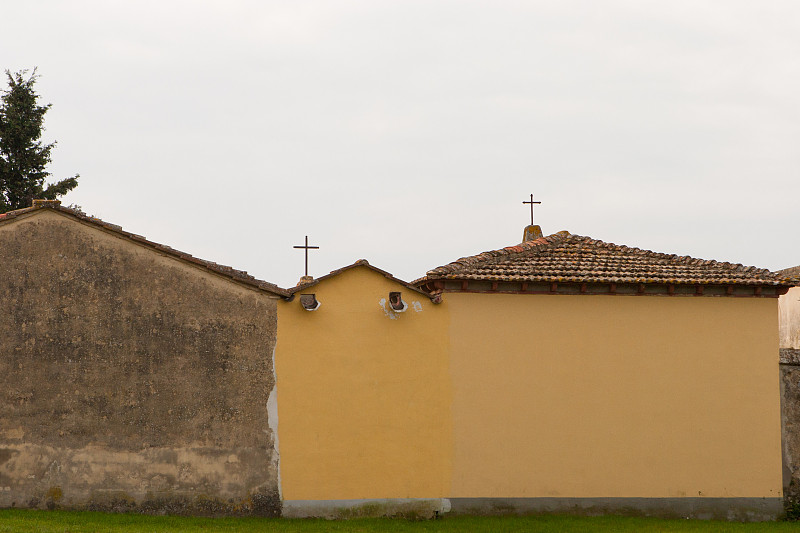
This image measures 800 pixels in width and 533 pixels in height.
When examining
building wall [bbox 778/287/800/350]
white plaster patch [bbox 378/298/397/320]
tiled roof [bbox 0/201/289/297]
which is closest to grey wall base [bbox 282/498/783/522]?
white plaster patch [bbox 378/298/397/320]

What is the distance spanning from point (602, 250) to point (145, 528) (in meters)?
11.0

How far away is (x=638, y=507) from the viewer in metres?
17.5

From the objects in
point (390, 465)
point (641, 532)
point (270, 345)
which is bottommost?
point (641, 532)

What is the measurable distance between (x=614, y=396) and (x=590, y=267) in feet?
8.79

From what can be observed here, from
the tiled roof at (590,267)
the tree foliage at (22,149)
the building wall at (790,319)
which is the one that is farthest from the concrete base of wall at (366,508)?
the tree foliage at (22,149)

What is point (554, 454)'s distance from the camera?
1736cm

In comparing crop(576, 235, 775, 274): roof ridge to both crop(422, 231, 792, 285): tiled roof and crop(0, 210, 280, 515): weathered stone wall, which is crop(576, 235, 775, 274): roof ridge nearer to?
crop(422, 231, 792, 285): tiled roof

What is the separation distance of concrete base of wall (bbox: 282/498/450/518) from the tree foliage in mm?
22249

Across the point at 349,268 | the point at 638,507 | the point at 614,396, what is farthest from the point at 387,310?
the point at 638,507

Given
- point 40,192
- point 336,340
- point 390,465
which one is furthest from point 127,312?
point 40,192

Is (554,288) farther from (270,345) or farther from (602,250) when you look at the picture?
(270,345)

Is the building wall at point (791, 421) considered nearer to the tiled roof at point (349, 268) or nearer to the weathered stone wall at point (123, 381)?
the tiled roof at point (349, 268)

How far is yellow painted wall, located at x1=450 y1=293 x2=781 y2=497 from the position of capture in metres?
17.3

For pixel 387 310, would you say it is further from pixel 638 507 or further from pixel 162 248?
pixel 638 507
